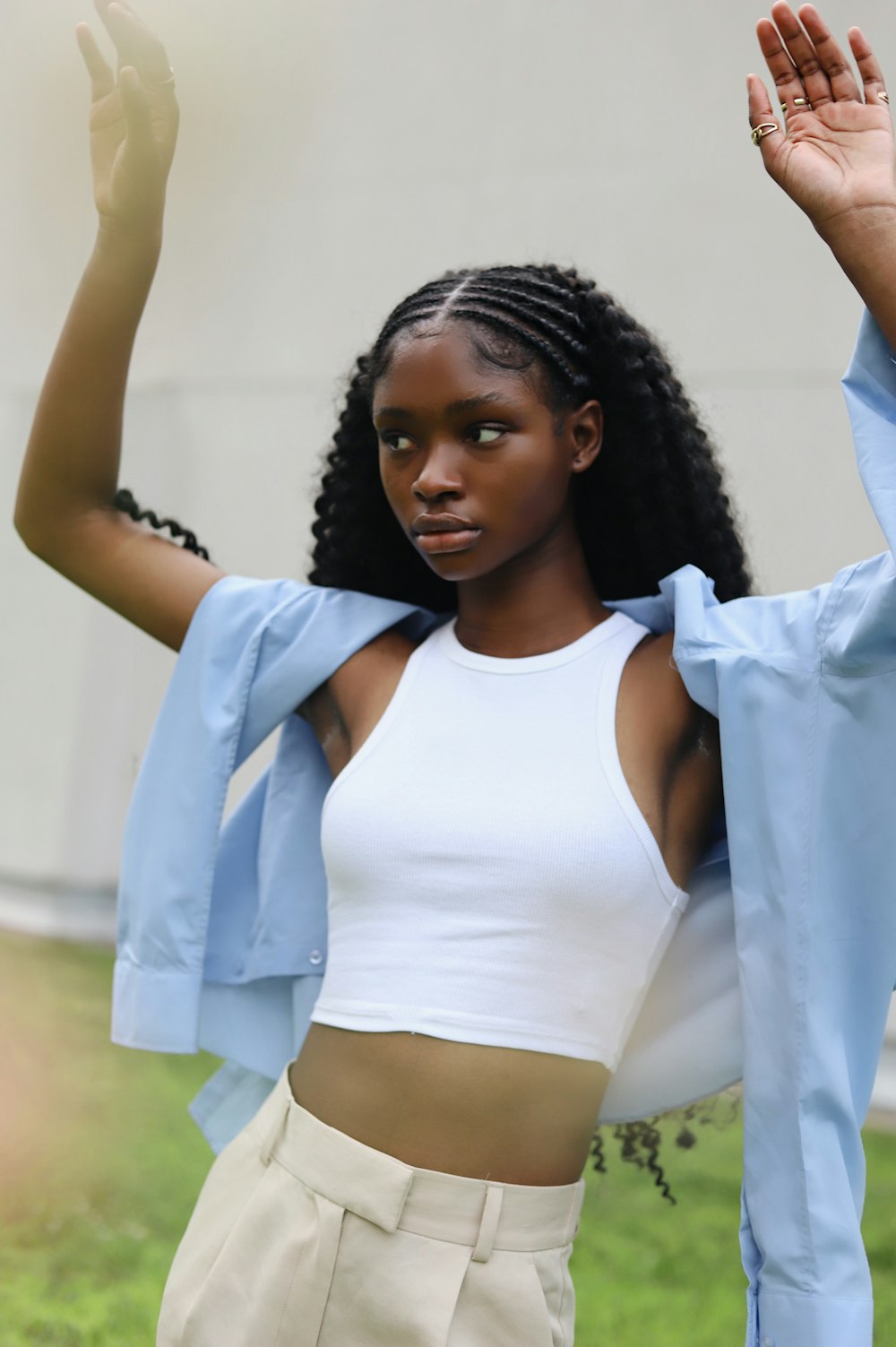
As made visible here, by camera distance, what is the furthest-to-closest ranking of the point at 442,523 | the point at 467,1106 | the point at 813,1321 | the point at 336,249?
the point at 336,249
the point at 442,523
the point at 467,1106
the point at 813,1321

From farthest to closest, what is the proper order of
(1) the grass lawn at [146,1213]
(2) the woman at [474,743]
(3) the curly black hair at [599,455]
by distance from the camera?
(1) the grass lawn at [146,1213]
(3) the curly black hair at [599,455]
(2) the woman at [474,743]

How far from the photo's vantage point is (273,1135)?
1.65 m

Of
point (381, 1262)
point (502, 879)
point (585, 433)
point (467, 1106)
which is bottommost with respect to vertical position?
point (381, 1262)

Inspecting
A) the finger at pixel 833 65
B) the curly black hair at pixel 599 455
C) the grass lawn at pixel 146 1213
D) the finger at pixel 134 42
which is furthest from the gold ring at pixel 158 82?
the grass lawn at pixel 146 1213

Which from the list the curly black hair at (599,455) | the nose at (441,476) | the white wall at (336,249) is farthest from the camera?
the white wall at (336,249)

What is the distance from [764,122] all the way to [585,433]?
42 cm

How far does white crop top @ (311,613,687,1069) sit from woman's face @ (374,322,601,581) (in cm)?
20

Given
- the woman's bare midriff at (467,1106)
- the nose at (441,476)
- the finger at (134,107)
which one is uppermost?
the finger at (134,107)

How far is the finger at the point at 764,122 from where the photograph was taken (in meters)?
1.52

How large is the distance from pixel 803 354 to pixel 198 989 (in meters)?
2.53

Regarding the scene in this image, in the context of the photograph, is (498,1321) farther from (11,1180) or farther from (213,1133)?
(11,1180)

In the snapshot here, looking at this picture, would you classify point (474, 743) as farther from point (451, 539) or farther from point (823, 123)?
point (823, 123)

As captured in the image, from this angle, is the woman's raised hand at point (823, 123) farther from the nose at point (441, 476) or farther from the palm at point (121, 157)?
the palm at point (121, 157)

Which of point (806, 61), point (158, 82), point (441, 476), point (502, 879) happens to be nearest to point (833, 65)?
point (806, 61)
